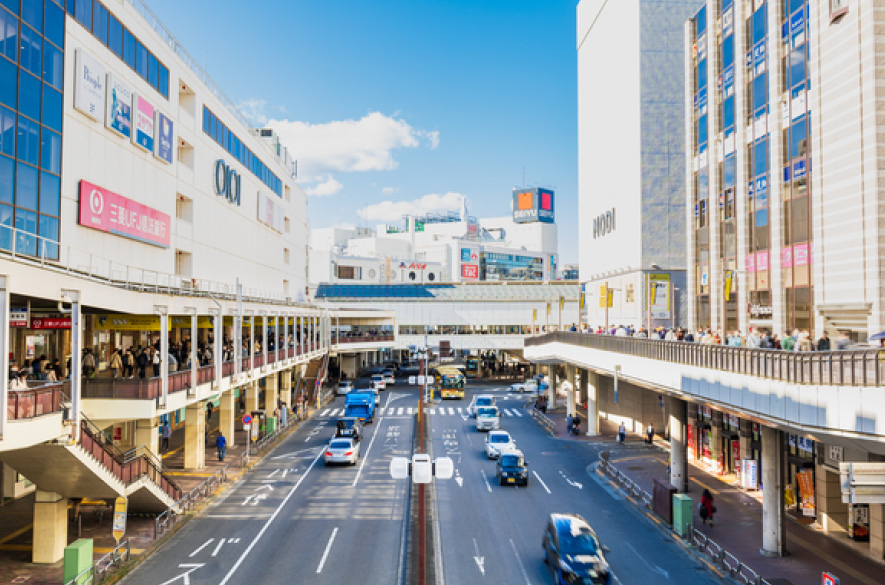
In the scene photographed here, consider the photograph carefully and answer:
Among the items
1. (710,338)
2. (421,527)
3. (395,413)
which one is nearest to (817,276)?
(710,338)

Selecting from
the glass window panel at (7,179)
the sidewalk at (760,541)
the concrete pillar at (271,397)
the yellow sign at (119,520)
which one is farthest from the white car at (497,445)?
the glass window panel at (7,179)

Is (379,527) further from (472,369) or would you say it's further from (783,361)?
(472,369)

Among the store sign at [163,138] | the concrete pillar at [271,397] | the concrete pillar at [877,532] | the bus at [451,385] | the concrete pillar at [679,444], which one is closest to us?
the concrete pillar at [877,532]

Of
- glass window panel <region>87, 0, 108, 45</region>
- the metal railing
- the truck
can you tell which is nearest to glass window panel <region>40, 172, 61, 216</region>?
glass window panel <region>87, 0, 108, 45</region>

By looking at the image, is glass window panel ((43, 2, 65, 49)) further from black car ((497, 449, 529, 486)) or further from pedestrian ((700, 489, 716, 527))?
pedestrian ((700, 489, 716, 527))

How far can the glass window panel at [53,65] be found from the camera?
2628 cm

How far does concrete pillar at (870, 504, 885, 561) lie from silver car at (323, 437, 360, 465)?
83.0 ft

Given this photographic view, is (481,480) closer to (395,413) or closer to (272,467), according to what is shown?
(272,467)

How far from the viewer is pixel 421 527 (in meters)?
15.0

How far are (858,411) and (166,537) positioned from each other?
23414 millimetres

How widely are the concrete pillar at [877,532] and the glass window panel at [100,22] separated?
1444 inches

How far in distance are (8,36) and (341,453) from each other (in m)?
25.2

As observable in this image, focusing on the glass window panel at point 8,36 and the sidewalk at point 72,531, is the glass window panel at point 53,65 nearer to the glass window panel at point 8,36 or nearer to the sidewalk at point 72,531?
the glass window panel at point 8,36

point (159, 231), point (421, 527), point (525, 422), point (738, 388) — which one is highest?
point (159, 231)
